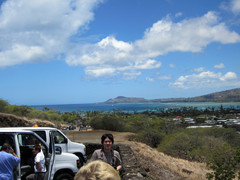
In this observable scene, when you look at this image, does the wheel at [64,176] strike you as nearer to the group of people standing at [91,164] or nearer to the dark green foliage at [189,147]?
the group of people standing at [91,164]

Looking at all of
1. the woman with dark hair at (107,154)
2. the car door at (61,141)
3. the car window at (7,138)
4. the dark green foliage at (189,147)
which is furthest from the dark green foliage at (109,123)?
the woman with dark hair at (107,154)

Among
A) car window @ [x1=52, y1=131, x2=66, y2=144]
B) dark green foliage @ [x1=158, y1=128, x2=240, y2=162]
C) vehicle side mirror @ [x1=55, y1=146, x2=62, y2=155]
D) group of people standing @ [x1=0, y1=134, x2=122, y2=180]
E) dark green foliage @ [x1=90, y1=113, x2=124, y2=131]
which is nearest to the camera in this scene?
group of people standing @ [x1=0, y1=134, x2=122, y2=180]

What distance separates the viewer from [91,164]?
2047 mm

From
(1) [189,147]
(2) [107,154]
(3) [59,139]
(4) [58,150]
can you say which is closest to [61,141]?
(3) [59,139]

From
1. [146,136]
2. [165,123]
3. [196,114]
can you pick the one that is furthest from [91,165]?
[196,114]

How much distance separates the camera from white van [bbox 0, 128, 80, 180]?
236 inches

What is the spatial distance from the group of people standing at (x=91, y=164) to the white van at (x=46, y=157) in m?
0.21

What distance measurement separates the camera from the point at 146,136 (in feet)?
80.3

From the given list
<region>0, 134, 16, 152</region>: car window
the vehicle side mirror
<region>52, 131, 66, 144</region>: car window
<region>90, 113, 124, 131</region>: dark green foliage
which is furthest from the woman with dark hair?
<region>90, 113, 124, 131</region>: dark green foliage

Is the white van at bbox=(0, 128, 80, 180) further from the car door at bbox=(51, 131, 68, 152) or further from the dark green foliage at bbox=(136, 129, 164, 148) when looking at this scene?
the dark green foliage at bbox=(136, 129, 164, 148)

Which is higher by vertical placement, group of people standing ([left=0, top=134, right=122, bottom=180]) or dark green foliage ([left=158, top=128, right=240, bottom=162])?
group of people standing ([left=0, top=134, right=122, bottom=180])

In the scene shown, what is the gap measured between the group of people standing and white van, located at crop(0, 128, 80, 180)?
0.69ft

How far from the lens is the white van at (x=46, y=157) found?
5992 mm

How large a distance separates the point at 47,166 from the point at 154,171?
6.06 metres
